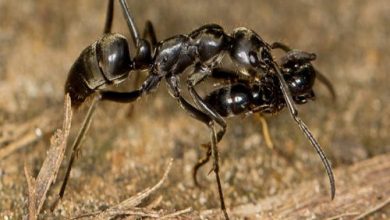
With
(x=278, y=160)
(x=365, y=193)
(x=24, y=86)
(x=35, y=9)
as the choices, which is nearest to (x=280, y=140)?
(x=278, y=160)

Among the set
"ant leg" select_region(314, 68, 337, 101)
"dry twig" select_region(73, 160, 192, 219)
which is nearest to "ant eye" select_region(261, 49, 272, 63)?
"ant leg" select_region(314, 68, 337, 101)

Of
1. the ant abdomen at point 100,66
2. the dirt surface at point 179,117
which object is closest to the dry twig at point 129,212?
the dirt surface at point 179,117

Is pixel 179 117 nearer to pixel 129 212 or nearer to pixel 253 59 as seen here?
pixel 253 59

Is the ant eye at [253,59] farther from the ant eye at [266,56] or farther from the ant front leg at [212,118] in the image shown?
the ant front leg at [212,118]

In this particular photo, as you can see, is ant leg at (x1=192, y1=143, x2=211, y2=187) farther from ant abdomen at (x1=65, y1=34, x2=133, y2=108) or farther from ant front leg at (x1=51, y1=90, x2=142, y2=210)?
ant abdomen at (x1=65, y1=34, x2=133, y2=108)

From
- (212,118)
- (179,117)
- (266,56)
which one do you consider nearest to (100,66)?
(212,118)

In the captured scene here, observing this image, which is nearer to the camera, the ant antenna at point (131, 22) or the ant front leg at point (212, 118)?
the ant front leg at point (212, 118)

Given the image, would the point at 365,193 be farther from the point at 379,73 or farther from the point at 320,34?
the point at 320,34
